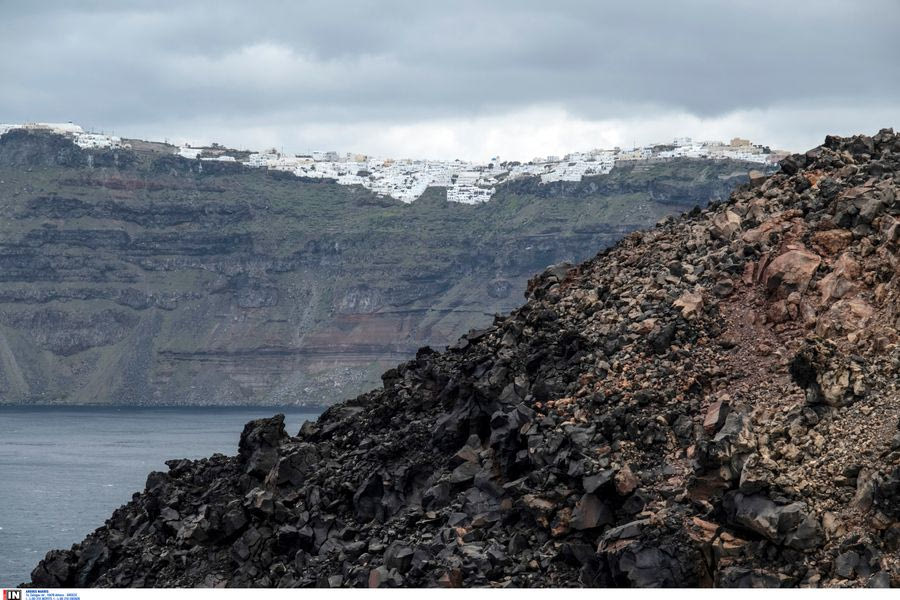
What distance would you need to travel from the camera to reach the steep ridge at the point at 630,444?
2723cm

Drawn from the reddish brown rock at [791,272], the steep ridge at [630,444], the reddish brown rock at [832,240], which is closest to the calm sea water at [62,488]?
the steep ridge at [630,444]

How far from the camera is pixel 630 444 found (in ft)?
101

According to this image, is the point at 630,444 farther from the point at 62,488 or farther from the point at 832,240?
the point at 62,488

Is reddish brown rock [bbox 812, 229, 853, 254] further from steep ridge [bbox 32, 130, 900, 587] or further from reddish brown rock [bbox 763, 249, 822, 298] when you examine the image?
reddish brown rock [bbox 763, 249, 822, 298]

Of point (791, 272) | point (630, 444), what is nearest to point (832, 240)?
point (791, 272)

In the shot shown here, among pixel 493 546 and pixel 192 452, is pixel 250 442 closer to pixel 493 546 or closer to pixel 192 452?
pixel 493 546

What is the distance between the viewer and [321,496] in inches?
1459

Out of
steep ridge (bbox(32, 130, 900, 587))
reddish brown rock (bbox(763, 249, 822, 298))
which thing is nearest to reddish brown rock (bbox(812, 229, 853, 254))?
steep ridge (bbox(32, 130, 900, 587))

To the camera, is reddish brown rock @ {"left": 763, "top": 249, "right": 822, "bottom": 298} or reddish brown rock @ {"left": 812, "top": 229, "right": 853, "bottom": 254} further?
reddish brown rock @ {"left": 812, "top": 229, "right": 853, "bottom": 254}

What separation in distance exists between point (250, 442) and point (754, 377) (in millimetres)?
16886

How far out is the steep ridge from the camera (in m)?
27.2

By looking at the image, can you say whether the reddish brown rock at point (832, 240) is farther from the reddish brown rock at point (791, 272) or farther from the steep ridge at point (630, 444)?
the reddish brown rock at point (791, 272)

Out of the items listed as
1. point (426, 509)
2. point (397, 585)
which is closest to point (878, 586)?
point (397, 585)

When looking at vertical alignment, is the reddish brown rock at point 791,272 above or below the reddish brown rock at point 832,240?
below
